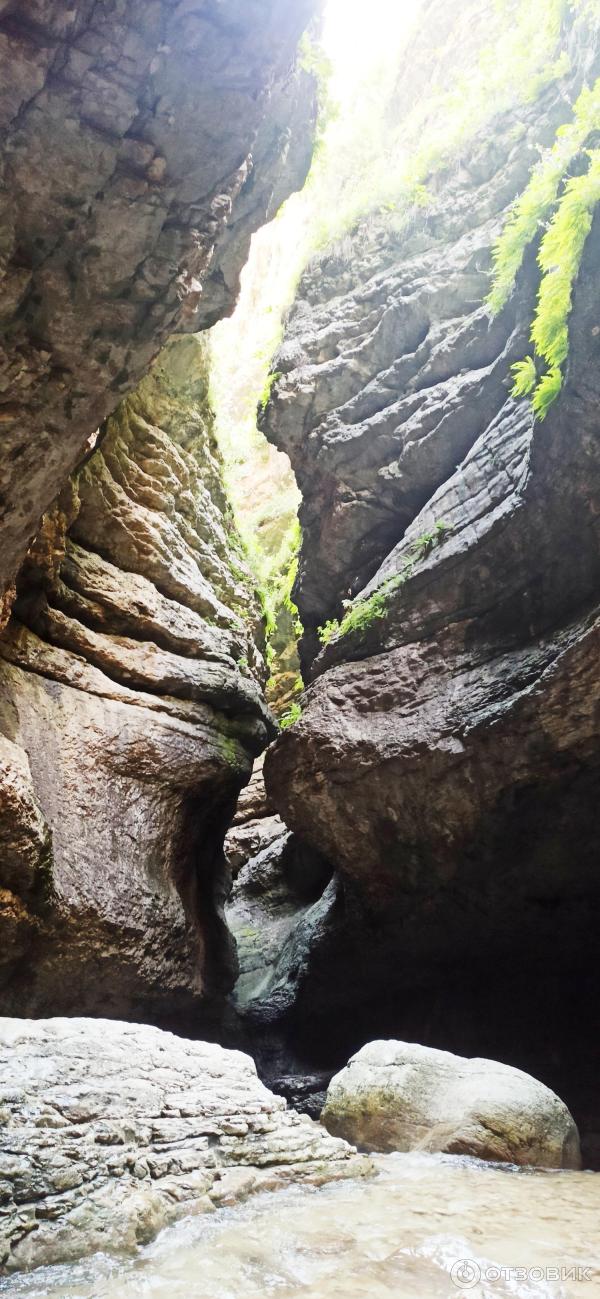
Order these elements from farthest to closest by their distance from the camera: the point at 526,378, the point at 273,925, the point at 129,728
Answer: the point at 273,925
the point at 129,728
the point at 526,378

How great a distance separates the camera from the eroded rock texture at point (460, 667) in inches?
300

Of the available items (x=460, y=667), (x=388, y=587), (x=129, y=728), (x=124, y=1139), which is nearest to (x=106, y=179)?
(x=129, y=728)

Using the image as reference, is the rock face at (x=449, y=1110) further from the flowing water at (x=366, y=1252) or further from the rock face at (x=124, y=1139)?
the flowing water at (x=366, y=1252)

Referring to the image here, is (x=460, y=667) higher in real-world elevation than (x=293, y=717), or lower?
higher

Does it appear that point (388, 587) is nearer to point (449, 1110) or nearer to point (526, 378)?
point (526, 378)

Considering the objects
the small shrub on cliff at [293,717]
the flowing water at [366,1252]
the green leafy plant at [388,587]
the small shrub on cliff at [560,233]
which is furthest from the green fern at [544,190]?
the flowing water at [366,1252]

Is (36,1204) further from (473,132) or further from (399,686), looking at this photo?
(473,132)

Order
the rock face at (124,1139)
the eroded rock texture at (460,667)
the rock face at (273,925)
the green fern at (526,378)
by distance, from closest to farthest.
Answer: the rock face at (124,1139) → the eroded rock texture at (460,667) → the green fern at (526,378) → the rock face at (273,925)

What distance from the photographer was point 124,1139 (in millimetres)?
4012

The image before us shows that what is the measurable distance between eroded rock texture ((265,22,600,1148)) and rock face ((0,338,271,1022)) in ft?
4.64

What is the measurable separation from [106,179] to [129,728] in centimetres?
537

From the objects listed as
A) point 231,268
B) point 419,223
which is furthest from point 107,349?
point 419,223

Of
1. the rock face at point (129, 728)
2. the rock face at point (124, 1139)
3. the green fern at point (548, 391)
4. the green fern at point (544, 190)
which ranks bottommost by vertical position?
the rock face at point (124, 1139)

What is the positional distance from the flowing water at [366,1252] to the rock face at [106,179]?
4.81m
